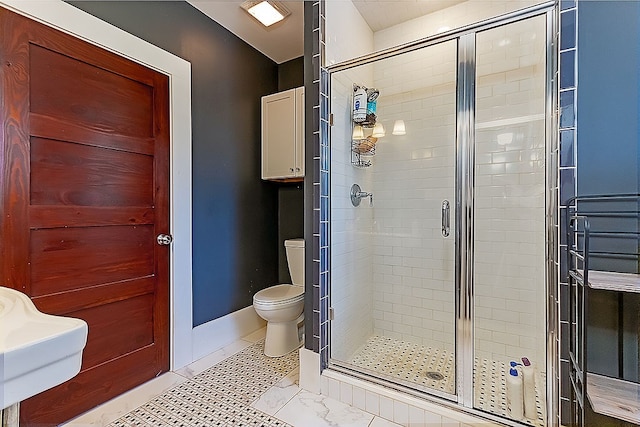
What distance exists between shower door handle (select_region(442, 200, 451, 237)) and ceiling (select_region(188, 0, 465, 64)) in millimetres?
1399

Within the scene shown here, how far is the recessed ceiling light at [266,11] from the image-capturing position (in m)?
2.03

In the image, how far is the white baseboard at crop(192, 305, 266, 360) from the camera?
2135 millimetres

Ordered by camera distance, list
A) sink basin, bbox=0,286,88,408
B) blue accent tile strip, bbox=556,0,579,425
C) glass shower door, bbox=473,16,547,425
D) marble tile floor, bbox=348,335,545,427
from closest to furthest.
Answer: sink basin, bbox=0,286,88,408
blue accent tile strip, bbox=556,0,579,425
marble tile floor, bbox=348,335,545,427
glass shower door, bbox=473,16,547,425

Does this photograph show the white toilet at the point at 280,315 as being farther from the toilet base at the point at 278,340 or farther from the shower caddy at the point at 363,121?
the shower caddy at the point at 363,121

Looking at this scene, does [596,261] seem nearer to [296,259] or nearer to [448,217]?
[448,217]

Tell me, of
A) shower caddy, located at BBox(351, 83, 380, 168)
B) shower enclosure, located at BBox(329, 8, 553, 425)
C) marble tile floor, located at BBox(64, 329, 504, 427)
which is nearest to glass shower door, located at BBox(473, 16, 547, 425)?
shower enclosure, located at BBox(329, 8, 553, 425)

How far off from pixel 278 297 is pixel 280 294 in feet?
0.24

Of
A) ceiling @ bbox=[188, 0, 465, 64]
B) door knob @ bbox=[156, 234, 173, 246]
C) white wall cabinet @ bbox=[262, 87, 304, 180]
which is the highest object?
ceiling @ bbox=[188, 0, 465, 64]

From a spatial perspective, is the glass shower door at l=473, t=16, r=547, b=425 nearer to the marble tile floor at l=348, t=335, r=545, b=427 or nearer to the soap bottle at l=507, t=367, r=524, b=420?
the marble tile floor at l=348, t=335, r=545, b=427

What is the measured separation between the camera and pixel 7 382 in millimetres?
598

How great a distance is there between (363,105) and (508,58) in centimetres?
99

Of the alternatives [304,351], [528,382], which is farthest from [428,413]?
[304,351]

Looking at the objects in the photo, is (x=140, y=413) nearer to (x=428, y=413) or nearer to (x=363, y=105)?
(x=428, y=413)

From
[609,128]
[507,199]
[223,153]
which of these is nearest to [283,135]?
[223,153]
